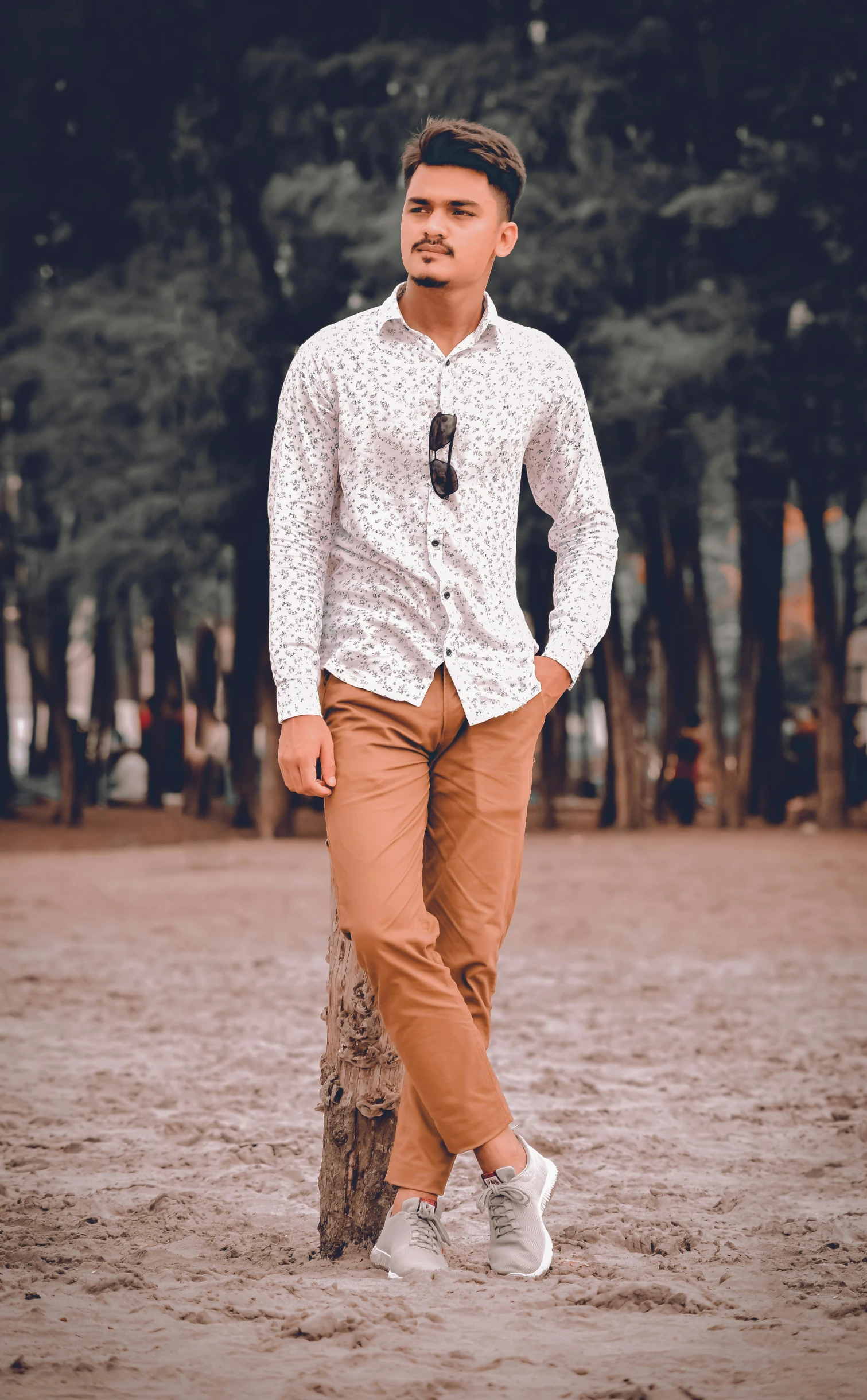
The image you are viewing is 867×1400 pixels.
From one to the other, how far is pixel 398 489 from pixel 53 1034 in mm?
4773

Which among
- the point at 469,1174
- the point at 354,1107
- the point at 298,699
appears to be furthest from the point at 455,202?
the point at 469,1174

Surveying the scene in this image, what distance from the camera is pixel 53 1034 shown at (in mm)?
7715

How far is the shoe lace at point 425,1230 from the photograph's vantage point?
3838mm

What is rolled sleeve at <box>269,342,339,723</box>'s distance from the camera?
3756 mm

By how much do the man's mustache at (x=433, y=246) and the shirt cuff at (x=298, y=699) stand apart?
105 centimetres

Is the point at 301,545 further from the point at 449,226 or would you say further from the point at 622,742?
the point at 622,742

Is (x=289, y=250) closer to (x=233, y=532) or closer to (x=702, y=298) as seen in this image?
(x=233, y=532)

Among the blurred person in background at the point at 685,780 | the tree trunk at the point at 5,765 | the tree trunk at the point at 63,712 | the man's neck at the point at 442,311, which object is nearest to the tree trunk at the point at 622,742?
the blurred person in background at the point at 685,780

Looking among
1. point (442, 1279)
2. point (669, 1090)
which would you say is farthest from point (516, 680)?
point (669, 1090)

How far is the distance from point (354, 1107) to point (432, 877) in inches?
26.7

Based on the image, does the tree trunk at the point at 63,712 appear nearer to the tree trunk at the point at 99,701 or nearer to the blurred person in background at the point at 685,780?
the tree trunk at the point at 99,701

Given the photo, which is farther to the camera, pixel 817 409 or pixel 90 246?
pixel 90 246

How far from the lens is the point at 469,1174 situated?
535 cm

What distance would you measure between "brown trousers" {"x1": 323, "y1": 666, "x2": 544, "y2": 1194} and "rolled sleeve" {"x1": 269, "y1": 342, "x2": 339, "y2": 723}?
18cm
